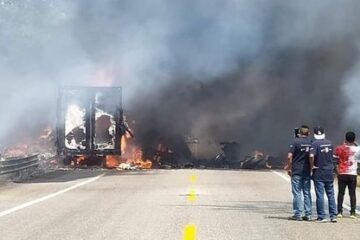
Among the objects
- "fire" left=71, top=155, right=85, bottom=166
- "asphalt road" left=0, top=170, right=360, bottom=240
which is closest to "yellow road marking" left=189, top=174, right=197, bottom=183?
"asphalt road" left=0, top=170, right=360, bottom=240

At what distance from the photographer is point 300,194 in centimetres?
1141

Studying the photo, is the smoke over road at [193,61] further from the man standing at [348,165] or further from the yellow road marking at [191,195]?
the man standing at [348,165]

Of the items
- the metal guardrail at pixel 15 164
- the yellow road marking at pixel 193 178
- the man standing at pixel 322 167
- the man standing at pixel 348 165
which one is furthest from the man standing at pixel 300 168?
the metal guardrail at pixel 15 164

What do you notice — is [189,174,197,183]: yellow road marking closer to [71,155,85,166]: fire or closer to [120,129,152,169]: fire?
[120,129,152,169]: fire

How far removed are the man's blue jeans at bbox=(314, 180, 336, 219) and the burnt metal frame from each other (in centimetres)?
1674

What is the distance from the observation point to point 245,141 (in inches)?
1398

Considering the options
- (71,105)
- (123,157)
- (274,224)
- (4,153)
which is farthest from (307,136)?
(4,153)

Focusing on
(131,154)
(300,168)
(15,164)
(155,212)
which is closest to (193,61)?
(131,154)

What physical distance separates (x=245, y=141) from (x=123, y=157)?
24.7ft

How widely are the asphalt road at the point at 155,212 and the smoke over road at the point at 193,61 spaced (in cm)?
1392

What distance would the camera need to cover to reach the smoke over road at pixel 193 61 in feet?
108

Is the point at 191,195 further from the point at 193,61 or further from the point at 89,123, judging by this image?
the point at 193,61

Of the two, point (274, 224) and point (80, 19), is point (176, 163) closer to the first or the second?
point (80, 19)

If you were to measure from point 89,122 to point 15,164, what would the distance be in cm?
701
